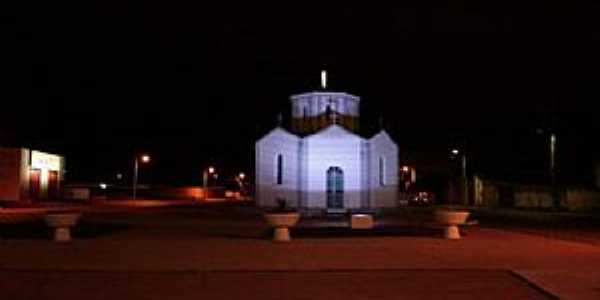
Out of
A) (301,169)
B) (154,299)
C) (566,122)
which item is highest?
(566,122)

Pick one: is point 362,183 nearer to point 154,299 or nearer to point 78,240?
point 78,240

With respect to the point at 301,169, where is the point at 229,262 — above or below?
below

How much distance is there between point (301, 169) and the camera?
44.9 metres

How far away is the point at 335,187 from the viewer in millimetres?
45375

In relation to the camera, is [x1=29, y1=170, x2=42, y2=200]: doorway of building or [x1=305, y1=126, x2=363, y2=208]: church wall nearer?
[x1=305, y1=126, x2=363, y2=208]: church wall

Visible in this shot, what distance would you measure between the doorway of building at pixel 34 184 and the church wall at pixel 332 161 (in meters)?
28.2

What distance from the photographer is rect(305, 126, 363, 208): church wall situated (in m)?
44.7

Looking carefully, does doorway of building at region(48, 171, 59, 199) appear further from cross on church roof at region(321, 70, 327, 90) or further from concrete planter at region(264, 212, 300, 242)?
concrete planter at region(264, 212, 300, 242)

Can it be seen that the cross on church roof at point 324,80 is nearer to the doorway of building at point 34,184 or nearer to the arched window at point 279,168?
the arched window at point 279,168

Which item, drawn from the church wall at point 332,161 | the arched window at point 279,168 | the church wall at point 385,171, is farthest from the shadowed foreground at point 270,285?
the arched window at point 279,168

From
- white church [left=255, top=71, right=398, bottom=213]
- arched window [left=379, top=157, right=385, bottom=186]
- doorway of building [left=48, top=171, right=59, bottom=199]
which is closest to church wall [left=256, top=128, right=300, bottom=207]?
white church [left=255, top=71, right=398, bottom=213]

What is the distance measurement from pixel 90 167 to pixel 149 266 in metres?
100

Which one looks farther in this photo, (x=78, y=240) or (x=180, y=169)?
(x=180, y=169)

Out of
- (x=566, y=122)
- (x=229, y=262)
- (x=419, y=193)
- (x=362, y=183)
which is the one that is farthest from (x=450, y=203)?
(x=229, y=262)
